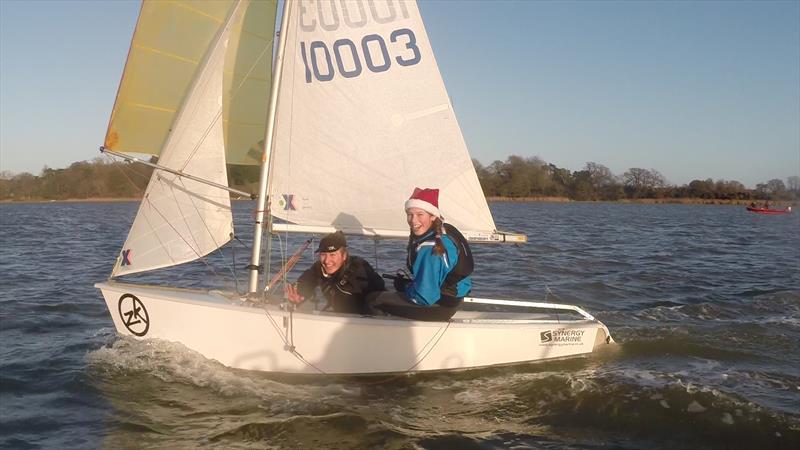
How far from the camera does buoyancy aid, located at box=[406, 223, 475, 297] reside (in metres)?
5.14

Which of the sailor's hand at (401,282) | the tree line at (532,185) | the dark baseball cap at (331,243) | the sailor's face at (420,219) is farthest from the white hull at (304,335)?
the tree line at (532,185)

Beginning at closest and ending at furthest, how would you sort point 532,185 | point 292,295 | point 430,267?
point 430,267
point 292,295
point 532,185

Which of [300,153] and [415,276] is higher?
[300,153]

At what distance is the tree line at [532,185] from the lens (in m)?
67.5

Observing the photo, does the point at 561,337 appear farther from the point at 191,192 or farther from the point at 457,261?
the point at 191,192

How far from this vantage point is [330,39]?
221 inches

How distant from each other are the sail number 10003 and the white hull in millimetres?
2272

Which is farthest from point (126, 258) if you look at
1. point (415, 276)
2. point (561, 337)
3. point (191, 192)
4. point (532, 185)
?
point (532, 185)

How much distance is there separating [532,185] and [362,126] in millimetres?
80125

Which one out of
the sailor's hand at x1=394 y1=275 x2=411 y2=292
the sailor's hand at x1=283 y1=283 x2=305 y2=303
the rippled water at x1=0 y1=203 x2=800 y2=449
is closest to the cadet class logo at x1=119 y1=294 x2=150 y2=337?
the rippled water at x1=0 y1=203 x2=800 y2=449

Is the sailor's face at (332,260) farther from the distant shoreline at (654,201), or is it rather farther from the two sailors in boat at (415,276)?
the distant shoreline at (654,201)

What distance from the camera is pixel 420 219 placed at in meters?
5.11

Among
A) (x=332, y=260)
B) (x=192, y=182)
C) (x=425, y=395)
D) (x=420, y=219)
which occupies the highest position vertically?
(x=192, y=182)

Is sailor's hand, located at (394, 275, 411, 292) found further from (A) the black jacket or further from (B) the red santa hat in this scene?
(B) the red santa hat
